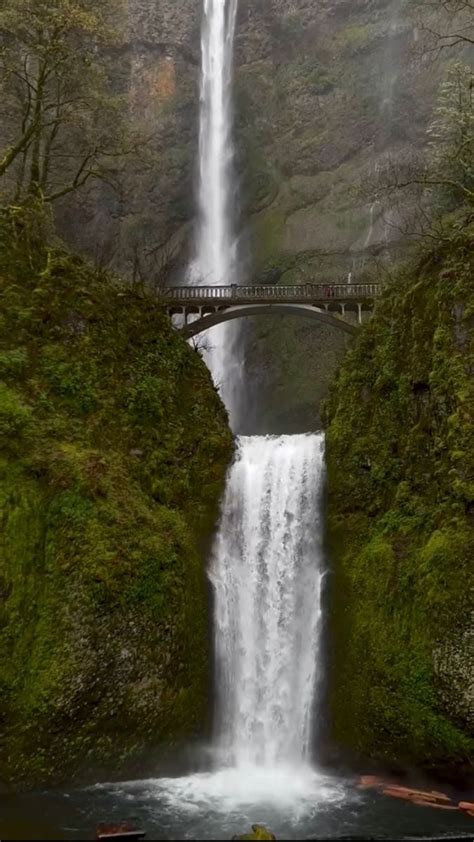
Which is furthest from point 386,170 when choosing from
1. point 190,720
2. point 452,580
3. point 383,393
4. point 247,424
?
point 190,720

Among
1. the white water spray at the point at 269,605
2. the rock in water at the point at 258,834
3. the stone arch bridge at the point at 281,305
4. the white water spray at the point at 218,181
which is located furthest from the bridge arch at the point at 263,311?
the rock in water at the point at 258,834

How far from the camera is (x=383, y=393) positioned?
47.1 ft

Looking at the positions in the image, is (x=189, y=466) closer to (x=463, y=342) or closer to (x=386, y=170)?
(x=463, y=342)

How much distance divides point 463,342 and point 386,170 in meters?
23.0

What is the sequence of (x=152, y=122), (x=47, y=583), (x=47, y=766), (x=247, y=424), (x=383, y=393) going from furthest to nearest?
(x=152, y=122), (x=247, y=424), (x=383, y=393), (x=47, y=583), (x=47, y=766)

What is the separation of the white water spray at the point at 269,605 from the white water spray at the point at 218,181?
16.9m

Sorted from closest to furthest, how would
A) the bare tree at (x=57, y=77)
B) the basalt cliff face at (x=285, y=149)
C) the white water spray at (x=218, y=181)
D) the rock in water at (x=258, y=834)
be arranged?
the rock in water at (x=258, y=834)
the bare tree at (x=57, y=77)
the basalt cliff face at (x=285, y=149)
the white water spray at (x=218, y=181)

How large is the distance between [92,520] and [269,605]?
13.1 feet

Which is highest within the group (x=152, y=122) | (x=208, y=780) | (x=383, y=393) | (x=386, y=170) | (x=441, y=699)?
(x=152, y=122)

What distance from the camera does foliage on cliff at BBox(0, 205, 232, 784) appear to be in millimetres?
10688

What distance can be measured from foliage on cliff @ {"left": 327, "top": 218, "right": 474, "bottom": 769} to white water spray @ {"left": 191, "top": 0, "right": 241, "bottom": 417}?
17.1m

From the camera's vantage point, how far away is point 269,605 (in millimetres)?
12859

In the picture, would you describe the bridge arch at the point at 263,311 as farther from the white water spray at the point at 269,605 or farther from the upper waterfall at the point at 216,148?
the white water spray at the point at 269,605

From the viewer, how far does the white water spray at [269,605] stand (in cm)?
1167
